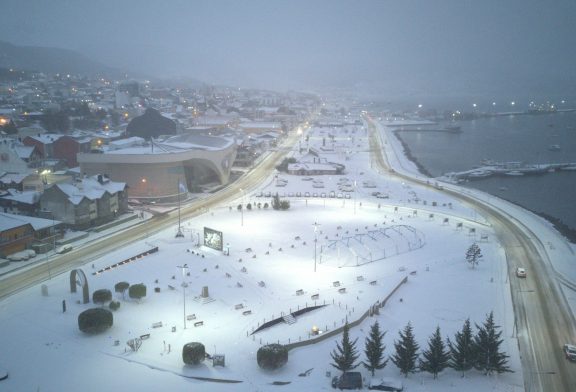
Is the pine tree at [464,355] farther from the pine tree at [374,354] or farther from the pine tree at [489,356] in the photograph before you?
the pine tree at [374,354]

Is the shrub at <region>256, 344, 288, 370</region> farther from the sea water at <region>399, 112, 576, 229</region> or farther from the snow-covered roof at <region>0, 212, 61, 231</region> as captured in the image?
the sea water at <region>399, 112, 576, 229</region>

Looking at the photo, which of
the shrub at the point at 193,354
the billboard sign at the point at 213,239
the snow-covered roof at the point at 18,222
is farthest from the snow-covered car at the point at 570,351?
the snow-covered roof at the point at 18,222

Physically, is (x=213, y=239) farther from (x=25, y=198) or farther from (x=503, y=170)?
(x=503, y=170)

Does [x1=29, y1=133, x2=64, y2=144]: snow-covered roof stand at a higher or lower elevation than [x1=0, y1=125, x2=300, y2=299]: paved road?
higher

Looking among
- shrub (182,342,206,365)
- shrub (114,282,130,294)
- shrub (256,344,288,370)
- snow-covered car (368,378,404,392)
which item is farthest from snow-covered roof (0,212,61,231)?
snow-covered car (368,378,404,392)

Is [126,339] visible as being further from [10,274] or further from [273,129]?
[273,129]

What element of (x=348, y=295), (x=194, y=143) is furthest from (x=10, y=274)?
(x=194, y=143)
